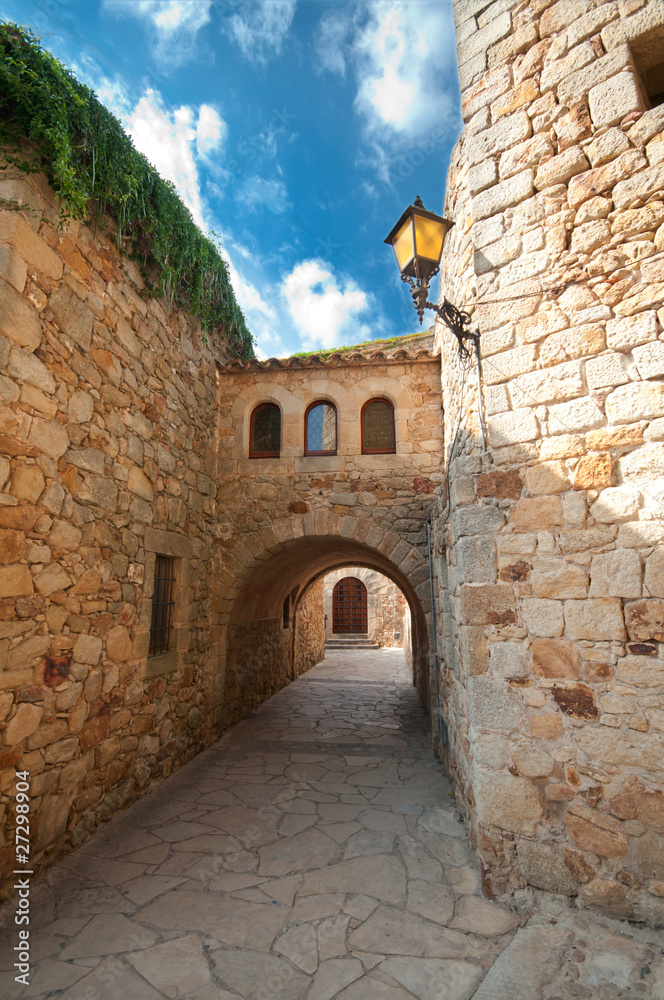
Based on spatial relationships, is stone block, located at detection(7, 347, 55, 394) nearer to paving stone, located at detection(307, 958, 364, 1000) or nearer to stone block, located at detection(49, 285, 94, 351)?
stone block, located at detection(49, 285, 94, 351)

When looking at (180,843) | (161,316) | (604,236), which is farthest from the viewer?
(161,316)

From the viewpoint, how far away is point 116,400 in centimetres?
388

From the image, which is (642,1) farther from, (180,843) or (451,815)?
(180,843)

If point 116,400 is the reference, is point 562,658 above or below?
below

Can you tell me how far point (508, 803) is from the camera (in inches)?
104

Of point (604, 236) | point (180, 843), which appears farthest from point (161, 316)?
point (180, 843)

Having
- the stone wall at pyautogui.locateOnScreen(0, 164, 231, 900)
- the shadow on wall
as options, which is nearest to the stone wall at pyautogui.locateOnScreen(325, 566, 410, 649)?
the shadow on wall

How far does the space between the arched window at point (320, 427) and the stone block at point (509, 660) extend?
3.81 meters

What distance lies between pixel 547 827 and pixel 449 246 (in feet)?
13.8

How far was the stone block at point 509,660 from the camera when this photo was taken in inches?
107

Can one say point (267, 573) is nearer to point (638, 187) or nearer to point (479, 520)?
point (479, 520)

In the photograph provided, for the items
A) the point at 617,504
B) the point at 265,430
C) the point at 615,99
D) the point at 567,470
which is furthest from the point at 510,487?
the point at 265,430

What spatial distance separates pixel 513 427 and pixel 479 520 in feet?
1.98

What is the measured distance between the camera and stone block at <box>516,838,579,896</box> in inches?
98.2
